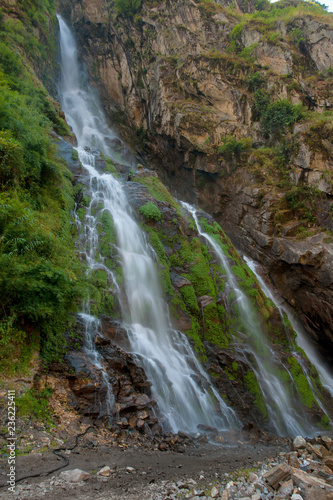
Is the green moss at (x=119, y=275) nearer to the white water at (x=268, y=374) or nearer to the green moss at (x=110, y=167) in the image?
the white water at (x=268, y=374)

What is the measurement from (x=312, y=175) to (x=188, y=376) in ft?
55.3

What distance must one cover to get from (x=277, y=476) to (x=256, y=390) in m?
7.10

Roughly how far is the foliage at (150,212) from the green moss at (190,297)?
14.7 feet

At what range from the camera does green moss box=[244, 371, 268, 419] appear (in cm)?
1116

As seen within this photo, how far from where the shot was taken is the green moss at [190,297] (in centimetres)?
1302

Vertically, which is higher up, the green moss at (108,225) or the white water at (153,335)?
the green moss at (108,225)

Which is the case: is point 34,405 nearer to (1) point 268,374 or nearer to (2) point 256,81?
(1) point 268,374

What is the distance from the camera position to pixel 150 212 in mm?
15555

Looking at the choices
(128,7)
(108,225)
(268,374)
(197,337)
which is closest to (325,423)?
(268,374)

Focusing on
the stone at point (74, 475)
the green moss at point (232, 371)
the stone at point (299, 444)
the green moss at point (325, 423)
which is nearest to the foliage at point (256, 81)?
the green moss at point (232, 371)

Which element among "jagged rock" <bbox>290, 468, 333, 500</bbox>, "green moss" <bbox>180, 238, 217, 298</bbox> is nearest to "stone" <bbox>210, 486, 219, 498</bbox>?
"jagged rock" <bbox>290, 468, 333, 500</bbox>

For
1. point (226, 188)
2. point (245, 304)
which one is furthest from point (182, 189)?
point (245, 304)

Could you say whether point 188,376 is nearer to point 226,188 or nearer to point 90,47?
point 226,188

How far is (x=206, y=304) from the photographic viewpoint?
13305 millimetres
